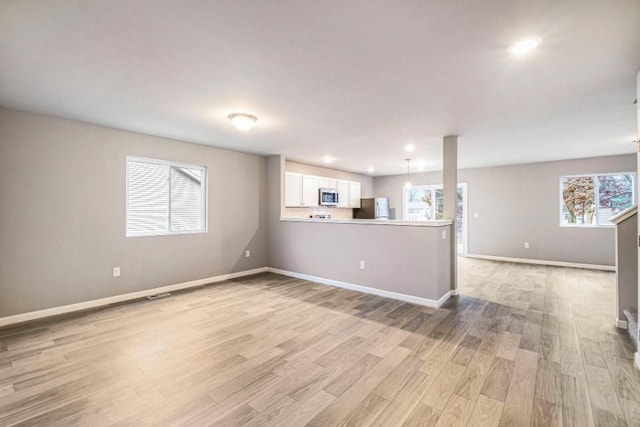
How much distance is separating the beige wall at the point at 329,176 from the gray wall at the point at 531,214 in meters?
2.76

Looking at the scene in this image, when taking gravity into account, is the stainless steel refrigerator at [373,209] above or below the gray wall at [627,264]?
above

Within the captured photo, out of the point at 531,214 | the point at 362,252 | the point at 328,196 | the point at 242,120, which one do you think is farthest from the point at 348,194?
the point at 242,120

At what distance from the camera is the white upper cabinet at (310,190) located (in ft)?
21.8

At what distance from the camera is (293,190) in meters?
6.38

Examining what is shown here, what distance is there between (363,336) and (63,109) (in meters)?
4.18

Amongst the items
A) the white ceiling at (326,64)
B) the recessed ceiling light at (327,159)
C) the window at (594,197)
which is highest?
the recessed ceiling light at (327,159)

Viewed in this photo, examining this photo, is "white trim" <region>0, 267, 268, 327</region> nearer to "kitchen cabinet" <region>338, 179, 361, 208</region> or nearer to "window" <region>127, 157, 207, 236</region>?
"window" <region>127, 157, 207, 236</region>

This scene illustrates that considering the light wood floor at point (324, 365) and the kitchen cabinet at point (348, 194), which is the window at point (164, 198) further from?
the kitchen cabinet at point (348, 194)

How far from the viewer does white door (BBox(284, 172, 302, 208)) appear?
624cm

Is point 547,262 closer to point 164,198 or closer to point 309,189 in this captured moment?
point 309,189

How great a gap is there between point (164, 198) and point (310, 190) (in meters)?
3.21

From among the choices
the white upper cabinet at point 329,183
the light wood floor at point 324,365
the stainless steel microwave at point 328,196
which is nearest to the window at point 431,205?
the white upper cabinet at point 329,183

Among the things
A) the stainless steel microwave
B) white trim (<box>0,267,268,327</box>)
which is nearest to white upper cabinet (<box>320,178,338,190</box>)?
the stainless steel microwave

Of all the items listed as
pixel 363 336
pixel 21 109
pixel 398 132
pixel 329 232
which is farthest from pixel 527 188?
pixel 21 109
